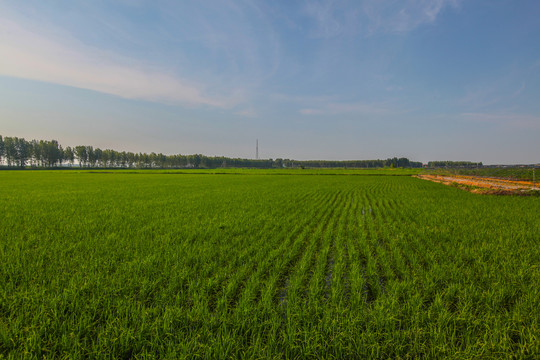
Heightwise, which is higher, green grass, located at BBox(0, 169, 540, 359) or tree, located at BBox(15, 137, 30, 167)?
tree, located at BBox(15, 137, 30, 167)

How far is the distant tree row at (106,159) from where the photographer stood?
108188 mm

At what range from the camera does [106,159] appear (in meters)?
140

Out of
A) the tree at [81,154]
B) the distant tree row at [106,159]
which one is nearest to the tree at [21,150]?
the distant tree row at [106,159]

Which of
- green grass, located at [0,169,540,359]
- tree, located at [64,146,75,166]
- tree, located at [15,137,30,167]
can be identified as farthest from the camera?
tree, located at [64,146,75,166]

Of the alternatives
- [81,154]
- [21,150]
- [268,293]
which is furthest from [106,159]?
[268,293]

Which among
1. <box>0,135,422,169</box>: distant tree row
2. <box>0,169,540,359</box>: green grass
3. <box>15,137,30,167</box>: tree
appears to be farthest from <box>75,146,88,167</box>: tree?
<box>0,169,540,359</box>: green grass

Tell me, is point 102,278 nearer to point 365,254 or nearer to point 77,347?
point 77,347

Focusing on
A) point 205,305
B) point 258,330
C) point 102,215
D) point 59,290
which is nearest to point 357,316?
point 258,330

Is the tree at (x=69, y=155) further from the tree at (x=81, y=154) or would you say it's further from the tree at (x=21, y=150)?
the tree at (x=21, y=150)

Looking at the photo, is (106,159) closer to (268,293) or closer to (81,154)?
(81,154)

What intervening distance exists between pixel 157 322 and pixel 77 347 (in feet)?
2.48

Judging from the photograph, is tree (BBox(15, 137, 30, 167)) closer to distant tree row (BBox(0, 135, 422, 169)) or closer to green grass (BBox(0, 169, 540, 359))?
distant tree row (BBox(0, 135, 422, 169))

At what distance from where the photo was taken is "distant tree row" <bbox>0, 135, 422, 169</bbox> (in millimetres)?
108188

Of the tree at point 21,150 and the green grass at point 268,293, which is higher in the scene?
the tree at point 21,150
